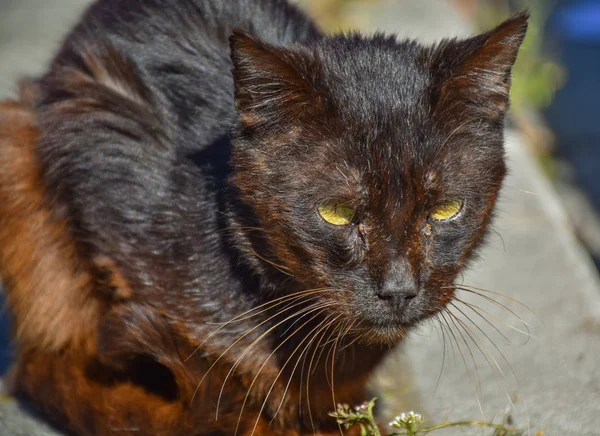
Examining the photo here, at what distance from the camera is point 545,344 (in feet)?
11.0

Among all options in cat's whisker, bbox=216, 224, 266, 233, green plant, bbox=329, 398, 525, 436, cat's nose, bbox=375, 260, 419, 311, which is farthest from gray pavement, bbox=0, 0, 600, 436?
cat's whisker, bbox=216, 224, 266, 233

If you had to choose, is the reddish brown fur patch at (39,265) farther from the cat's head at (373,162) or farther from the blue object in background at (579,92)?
the blue object in background at (579,92)

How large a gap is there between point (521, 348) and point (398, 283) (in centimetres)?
127

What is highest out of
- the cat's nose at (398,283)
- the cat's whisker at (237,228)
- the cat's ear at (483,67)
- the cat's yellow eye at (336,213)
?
the cat's ear at (483,67)

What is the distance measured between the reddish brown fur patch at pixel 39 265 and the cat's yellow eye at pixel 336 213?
96 centimetres

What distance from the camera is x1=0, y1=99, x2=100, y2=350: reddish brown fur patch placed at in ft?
9.41

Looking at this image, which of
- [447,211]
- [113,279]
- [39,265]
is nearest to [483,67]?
[447,211]

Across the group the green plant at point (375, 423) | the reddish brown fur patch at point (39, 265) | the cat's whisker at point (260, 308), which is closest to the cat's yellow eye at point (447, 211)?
the cat's whisker at point (260, 308)

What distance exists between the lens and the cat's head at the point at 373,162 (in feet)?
7.50

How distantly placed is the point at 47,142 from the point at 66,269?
0.42m

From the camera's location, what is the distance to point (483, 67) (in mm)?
2412

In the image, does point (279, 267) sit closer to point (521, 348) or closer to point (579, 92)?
point (521, 348)

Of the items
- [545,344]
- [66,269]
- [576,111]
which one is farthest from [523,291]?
[576,111]

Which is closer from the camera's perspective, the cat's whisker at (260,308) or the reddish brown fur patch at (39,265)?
the cat's whisker at (260,308)
